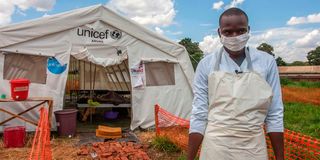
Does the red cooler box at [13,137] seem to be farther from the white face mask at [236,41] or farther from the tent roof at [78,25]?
the white face mask at [236,41]

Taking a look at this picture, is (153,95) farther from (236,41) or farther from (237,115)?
(237,115)

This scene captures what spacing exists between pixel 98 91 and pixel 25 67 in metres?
3.66

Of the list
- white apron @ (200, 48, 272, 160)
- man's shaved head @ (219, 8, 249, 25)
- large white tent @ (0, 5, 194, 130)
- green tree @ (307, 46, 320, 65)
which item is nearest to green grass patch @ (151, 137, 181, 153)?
large white tent @ (0, 5, 194, 130)

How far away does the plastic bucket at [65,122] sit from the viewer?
7320 mm

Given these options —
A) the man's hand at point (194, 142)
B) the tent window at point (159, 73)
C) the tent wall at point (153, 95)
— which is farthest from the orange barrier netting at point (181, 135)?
the man's hand at point (194, 142)

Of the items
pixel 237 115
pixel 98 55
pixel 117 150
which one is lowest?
pixel 117 150

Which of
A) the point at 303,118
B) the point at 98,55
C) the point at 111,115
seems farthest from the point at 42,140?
the point at 303,118

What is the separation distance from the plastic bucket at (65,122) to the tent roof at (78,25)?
1.91 meters

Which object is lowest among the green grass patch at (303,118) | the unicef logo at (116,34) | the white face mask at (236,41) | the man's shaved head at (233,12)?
the green grass patch at (303,118)

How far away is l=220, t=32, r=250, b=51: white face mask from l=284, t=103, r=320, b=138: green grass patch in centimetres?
668

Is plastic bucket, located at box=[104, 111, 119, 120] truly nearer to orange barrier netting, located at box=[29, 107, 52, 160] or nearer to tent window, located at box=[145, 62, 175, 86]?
tent window, located at box=[145, 62, 175, 86]

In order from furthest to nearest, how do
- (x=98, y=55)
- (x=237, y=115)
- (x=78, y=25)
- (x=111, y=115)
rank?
(x=111, y=115), (x=98, y=55), (x=78, y=25), (x=237, y=115)

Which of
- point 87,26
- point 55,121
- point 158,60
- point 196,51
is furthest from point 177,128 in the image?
point 196,51

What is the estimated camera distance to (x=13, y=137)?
6.38 metres
